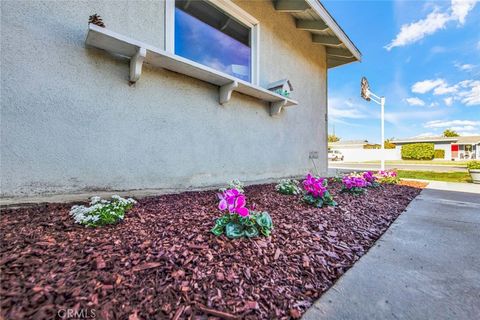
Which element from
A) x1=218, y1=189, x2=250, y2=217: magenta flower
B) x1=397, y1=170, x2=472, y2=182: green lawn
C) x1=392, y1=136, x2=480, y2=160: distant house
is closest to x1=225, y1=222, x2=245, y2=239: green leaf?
x1=218, y1=189, x2=250, y2=217: magenta flower

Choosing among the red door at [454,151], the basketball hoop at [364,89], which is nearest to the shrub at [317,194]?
the basketball hoop at [364,89]

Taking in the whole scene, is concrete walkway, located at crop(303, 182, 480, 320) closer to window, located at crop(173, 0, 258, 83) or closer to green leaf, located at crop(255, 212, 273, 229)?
green leaf, located at crop(255, 212, 273, 229)

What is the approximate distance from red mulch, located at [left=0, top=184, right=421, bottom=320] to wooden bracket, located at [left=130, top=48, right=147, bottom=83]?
1.71 meters

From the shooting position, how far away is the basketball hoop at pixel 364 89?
851 cm

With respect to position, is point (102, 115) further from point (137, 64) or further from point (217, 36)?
point (217, 36)

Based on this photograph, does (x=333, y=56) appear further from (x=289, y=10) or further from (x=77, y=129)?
(x=77, y=129)

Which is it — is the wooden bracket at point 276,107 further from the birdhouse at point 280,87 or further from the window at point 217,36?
the window at point 217,36

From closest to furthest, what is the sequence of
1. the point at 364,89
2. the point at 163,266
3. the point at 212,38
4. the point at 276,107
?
the point at 163,266 < the point at 212,38 < the point at 276,107 < the point at 364,89

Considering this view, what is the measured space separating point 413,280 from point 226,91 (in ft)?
10.9

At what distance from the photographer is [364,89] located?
8.54 m

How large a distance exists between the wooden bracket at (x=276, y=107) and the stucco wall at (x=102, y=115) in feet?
1.96

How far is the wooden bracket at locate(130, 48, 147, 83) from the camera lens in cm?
250

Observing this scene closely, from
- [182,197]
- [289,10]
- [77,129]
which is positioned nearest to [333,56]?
[289,10]

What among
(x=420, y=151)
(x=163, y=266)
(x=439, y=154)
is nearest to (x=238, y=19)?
(x=163, y=266)
